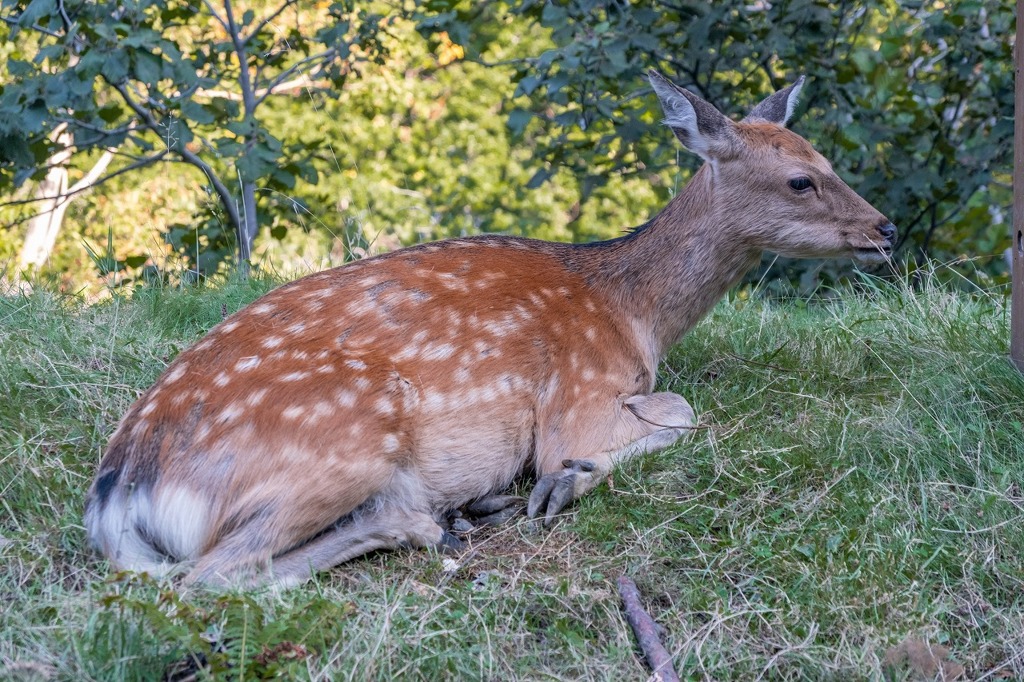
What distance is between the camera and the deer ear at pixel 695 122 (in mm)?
5059

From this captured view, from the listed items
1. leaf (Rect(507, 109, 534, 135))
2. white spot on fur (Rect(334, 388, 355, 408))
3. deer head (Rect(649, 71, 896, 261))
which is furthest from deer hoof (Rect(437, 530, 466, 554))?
leaf (Rect(507, 109, 534, 135))

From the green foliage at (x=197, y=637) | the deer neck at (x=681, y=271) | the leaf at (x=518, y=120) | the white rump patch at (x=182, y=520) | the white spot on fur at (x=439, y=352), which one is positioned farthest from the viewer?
the leaf at (x=518, y=120)

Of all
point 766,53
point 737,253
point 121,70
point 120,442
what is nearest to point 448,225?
point 766,53

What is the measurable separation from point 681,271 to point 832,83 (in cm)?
349

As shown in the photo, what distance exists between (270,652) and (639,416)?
207 cm

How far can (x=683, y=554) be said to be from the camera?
3.96 m

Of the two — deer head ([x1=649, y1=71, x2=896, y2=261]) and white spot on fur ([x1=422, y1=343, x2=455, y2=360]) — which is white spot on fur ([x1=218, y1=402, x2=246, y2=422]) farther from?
deer head ([x1=649, y1=71, x2=896, y2=261])

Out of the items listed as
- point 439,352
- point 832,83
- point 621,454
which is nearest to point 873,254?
point 621,454

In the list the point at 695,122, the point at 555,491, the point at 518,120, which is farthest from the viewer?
the point at 518,120

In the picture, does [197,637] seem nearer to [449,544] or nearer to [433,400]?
[449,544]

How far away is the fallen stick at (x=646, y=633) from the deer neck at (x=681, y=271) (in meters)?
1.65

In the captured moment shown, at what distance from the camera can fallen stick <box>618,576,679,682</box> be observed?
132 inches

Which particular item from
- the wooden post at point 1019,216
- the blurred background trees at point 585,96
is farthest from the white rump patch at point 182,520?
the wooden post at point 1019,216

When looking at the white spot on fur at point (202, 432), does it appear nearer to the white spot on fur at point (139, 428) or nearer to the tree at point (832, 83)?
the white spot on fur at point (139, 428)
